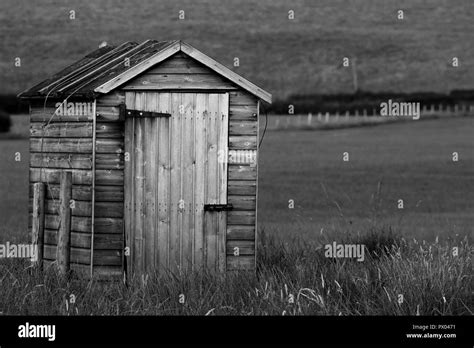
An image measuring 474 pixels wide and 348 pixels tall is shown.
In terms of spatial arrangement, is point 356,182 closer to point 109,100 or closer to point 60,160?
point 60,160

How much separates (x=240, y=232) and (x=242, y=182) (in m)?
0.73

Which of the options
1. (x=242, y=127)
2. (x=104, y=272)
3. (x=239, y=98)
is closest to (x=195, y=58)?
(x=239, y=98)

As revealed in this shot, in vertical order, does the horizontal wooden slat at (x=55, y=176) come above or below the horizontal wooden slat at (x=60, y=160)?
below

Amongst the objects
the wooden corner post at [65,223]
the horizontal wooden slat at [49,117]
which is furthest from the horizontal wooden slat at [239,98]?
the wooden corner post at [65,223]

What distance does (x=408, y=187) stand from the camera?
26844 mm

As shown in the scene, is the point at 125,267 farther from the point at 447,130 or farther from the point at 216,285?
the point at 447,130

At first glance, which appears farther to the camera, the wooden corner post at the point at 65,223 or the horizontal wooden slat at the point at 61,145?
the wooden corner post at the point at 65,223

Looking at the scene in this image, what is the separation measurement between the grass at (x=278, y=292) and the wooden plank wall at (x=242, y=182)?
50 cm

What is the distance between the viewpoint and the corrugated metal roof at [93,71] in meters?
12.7

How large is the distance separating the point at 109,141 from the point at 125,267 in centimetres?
182

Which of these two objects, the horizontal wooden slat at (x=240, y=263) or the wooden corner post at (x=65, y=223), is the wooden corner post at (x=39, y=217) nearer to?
the wooden corner post at (x=65, y=223)

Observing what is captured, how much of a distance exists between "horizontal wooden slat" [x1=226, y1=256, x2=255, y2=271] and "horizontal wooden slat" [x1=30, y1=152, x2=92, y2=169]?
2426mm
